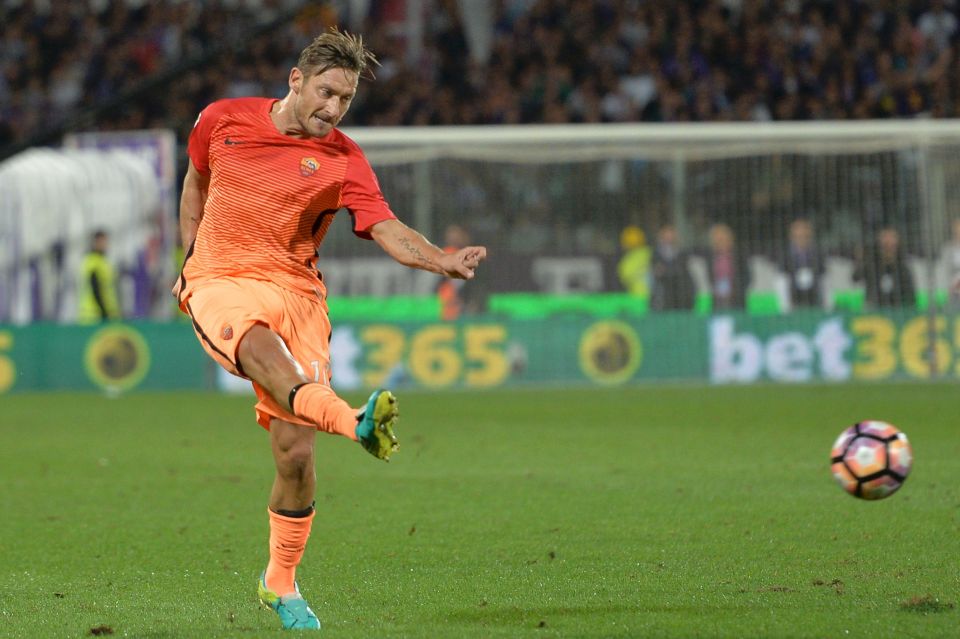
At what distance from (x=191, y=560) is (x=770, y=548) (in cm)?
257

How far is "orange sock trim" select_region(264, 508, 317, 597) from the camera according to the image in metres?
5.34

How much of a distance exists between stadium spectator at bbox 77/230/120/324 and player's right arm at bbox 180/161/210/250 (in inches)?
524

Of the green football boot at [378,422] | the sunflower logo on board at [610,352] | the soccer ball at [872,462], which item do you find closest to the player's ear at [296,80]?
the green football boot at [378,422]

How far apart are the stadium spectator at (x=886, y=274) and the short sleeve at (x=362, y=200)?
1384cm

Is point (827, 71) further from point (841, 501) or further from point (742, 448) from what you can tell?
point (841, 501)

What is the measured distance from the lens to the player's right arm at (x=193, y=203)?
A: 5.81 metres

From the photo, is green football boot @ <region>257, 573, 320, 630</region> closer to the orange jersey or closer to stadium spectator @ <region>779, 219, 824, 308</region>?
the orange jersey

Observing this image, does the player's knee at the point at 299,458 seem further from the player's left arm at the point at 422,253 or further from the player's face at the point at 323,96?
the player's face at the point at 323,96

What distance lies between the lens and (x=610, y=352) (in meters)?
18.6

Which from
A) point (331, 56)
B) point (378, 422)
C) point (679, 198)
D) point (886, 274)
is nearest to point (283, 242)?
point (331, 56)

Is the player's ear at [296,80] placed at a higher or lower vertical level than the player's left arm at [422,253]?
higher

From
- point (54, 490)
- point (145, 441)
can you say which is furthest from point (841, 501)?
point (145, 441)

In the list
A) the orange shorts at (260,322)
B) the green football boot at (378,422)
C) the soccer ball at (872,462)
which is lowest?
the soccer ball at (872,462)

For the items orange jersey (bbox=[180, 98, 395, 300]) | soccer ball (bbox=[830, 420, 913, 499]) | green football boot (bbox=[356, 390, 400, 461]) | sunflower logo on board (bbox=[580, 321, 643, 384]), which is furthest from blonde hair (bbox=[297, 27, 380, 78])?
sunflower logo on board (bbox=[580, 321, 643, 384])
